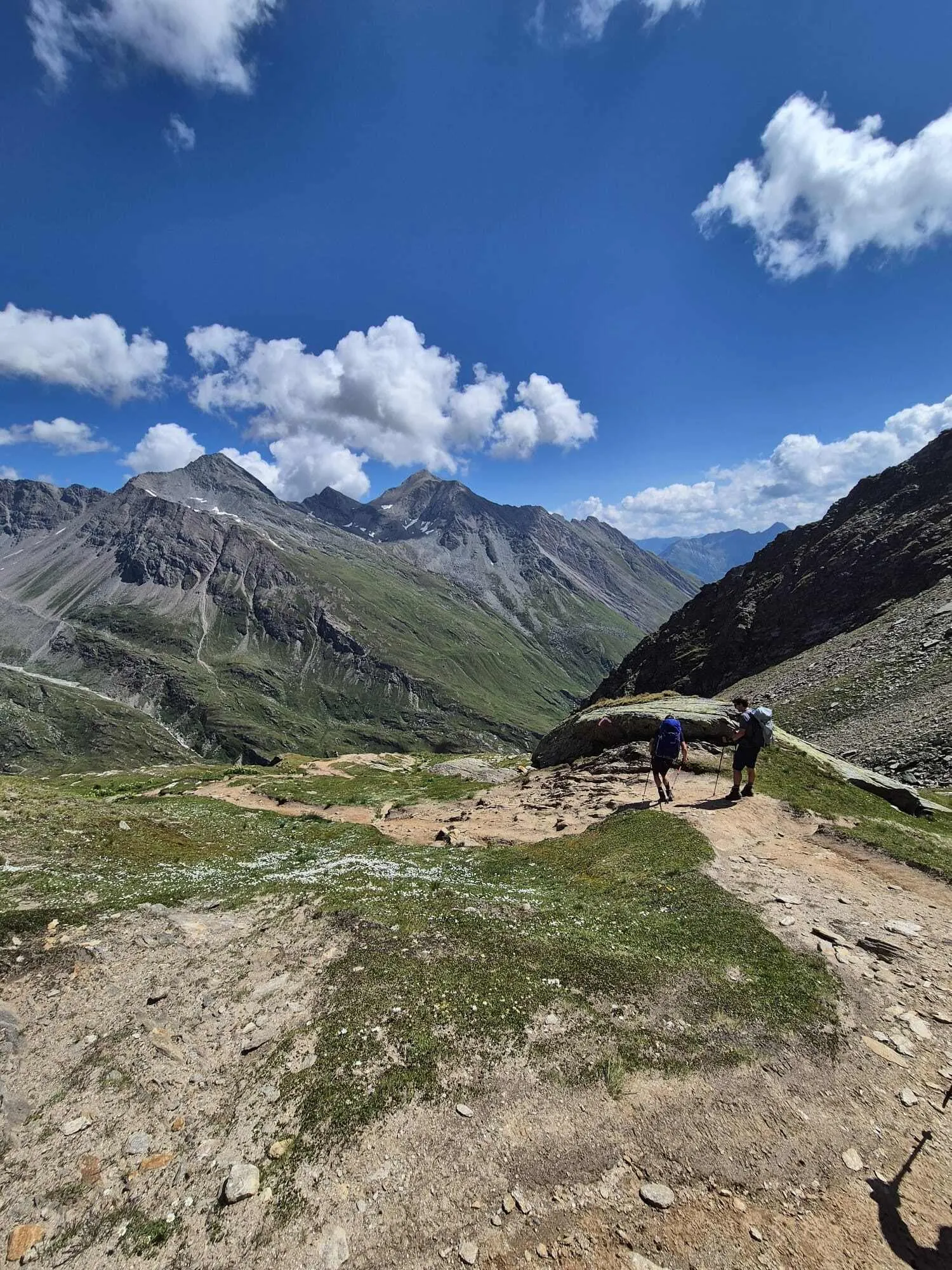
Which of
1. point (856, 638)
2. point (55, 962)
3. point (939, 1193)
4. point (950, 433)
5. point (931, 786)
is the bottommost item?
point (931, 786)

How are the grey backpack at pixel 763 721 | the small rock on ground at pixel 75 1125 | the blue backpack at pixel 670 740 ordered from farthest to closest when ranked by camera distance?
the blue backpack at pixel 670 740
the grey backpack at pixel 763 721
the small rock on ground at pixel 75 1125

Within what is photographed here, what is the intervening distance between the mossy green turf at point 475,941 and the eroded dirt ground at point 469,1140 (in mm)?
558

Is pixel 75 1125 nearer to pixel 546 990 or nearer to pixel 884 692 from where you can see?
pixel 546 990

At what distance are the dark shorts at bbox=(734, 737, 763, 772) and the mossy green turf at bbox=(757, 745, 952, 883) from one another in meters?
2.59

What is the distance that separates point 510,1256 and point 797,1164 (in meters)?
4.55

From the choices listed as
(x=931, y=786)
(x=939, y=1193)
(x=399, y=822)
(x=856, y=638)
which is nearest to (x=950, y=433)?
(x=856, y=638)

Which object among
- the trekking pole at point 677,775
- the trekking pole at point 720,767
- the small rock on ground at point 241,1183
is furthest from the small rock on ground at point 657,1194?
the trekking pole at point 720,767

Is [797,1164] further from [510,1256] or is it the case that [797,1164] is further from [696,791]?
[696,791]

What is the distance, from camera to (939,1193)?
26.5 feet

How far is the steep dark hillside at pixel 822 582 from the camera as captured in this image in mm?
112875

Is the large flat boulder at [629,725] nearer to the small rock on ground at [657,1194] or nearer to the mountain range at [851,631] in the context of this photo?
the mountain range at [851,631]

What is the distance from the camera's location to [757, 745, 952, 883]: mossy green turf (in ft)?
68.8

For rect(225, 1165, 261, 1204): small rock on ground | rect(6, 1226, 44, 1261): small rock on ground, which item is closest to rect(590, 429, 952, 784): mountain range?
rect(225, 1165, 261, 1204): small rock on ground

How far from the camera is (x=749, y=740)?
1049 inches
